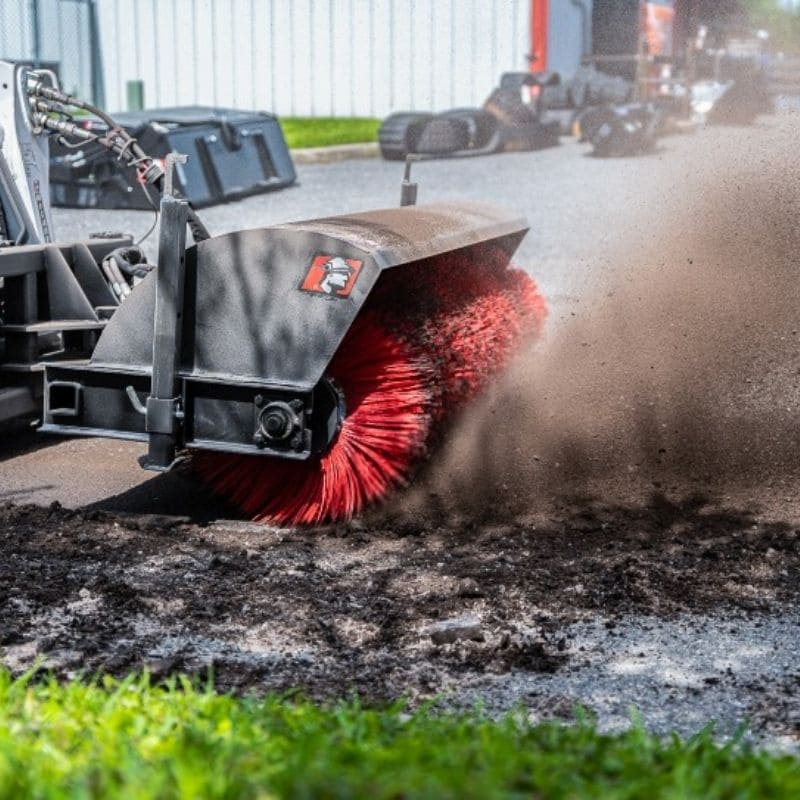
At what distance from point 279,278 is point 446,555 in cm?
110

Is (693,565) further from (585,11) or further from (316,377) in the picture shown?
(585,11)

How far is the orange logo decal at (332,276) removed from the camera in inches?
200

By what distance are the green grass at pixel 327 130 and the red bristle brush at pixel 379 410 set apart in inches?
612

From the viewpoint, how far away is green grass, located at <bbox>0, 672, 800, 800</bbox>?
8.45 ft

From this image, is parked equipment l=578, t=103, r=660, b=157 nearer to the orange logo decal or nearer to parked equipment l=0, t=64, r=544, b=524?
parked equipment l=0, t=64, r=544, b=524

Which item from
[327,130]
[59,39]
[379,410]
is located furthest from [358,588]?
[59,39]

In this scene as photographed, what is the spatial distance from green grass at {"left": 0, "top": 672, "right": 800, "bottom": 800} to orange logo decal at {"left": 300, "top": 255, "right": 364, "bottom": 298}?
1988 mm

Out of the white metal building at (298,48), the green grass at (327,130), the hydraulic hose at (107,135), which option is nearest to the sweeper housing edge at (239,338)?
the hydraulic hose at (107,135)

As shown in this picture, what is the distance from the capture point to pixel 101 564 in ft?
16.1

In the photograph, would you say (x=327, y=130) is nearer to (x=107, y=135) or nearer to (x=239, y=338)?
(x=107, y=135)

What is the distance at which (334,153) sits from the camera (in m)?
21.2

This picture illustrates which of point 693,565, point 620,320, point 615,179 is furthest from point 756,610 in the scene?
point 615,179

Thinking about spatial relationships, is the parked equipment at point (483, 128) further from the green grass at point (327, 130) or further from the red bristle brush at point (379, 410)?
the red bristle brush at point (379, 410)

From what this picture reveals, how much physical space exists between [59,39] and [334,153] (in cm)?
702
